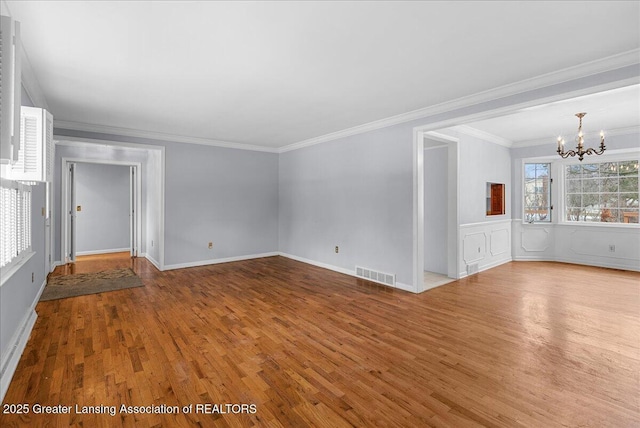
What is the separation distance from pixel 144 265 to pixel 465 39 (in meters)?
6.58

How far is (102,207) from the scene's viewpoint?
768 centimetres

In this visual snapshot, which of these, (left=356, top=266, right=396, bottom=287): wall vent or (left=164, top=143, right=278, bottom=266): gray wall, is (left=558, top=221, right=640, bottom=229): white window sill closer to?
(left=356, top=266, right=396, bottom=287): wall vent

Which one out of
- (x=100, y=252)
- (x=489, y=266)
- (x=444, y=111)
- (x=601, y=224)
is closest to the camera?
(x=444, y=111)

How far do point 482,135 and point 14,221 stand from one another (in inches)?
271

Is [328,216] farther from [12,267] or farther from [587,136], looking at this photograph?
[587,136]

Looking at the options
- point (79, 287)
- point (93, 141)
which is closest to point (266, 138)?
point (93, 141)

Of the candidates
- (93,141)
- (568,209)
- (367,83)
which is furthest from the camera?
(568,209)

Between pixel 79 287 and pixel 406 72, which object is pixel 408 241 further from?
pixel 79 287

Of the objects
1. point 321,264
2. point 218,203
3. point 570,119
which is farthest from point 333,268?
point 570,119

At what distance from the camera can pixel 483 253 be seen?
5883 millimetres

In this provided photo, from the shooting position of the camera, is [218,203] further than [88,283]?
Yes

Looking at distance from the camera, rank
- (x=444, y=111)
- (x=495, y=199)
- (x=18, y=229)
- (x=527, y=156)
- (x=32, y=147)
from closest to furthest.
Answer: (x=32, y=147) → (x=18, y=229) → (x=444, y=111) → (x=495, y=199) → (x=527, y=156)

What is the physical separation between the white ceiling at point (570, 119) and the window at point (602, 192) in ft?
2.47

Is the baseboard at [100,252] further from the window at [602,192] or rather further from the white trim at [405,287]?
the window at [602,192]
